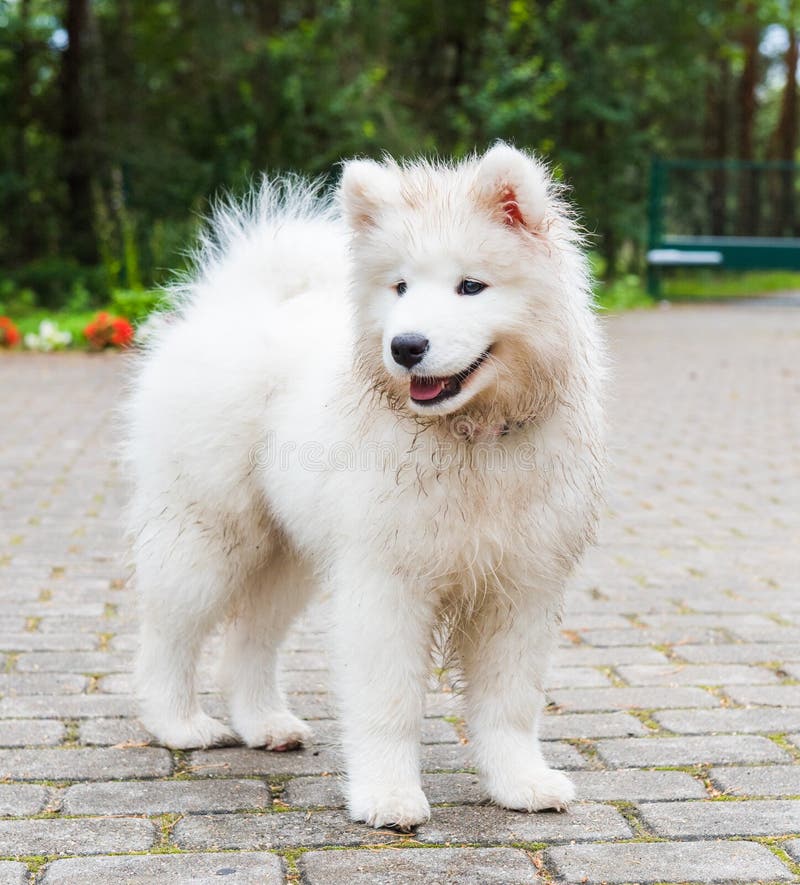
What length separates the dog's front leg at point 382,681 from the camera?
3445mm

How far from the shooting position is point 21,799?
3.52 meters

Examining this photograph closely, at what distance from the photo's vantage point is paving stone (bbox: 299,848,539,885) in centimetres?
303

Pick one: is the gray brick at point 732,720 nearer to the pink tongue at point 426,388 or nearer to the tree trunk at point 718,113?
the pink tongue at point 426,388

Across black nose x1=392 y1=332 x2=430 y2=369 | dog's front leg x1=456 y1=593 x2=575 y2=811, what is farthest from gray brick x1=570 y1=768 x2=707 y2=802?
black nose x1=392 y1=332 x2=430 y2=369

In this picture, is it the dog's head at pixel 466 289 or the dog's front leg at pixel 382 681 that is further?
the dog's front leg at pixel 382 681

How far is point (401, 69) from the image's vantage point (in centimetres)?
2416

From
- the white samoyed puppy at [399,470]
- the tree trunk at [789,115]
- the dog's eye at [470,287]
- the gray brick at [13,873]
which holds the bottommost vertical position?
the gray brick at [13,873]

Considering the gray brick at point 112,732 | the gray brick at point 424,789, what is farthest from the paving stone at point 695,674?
the gray brick at point 112,732

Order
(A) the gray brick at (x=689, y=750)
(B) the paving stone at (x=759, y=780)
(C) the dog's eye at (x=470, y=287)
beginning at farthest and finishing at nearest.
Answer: (A) the gray brick at (x=689, y=750), (B) the paving stone at (x=759, y=780), (C) the dog's eye at (x=470, y=287)

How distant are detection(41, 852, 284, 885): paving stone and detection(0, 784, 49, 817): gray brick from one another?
0.37m

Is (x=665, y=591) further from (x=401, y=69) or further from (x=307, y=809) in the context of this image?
(x=401, y=69)

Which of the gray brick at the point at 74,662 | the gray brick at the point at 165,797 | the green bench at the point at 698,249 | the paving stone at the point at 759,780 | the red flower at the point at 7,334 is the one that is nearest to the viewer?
the gray brick at the point at 165,797

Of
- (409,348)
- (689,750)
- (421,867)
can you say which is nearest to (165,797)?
(421,867)

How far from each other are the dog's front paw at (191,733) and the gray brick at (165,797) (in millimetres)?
324
